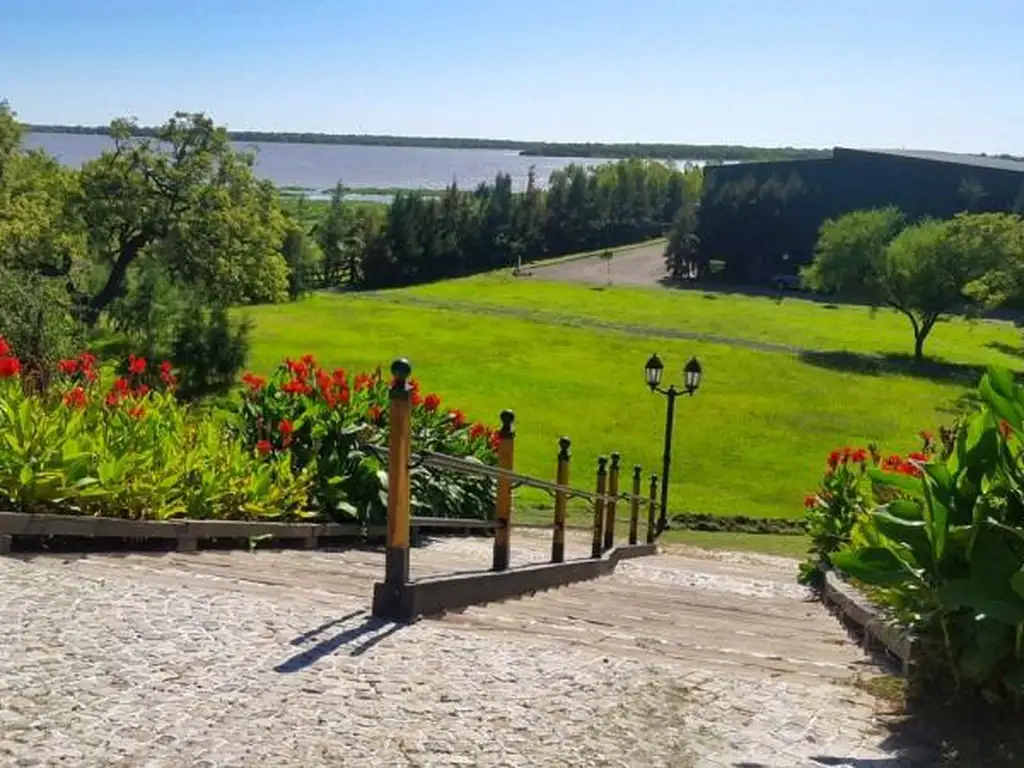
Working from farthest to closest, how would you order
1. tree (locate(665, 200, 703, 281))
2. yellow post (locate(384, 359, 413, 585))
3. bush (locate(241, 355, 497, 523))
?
1. tree (locate(665, 200, 703, 281))
2. bush (locate(241, 355, 497, 523))
3. yellow post (locate(384, 359, 413, 585))

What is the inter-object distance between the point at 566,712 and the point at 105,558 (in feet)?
9.67

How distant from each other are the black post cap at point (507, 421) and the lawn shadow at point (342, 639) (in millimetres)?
1478

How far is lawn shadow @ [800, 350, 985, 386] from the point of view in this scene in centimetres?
4566

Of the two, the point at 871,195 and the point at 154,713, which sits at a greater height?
the point at 871,195

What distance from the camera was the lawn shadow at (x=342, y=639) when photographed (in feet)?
13.3

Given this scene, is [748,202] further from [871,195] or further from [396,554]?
[396,554]

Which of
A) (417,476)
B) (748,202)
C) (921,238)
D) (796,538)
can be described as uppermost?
(748,202)

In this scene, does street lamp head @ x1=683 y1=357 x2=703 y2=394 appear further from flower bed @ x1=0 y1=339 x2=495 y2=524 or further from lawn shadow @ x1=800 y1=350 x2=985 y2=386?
lawn shadow @ x1=800 y1=350 x2=985 y2=386

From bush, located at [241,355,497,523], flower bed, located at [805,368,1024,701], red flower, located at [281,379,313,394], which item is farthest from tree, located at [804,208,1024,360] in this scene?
flower bed, located at [805,368,1024,701]

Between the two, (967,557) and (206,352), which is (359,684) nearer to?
(967,557)

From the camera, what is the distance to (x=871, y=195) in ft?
304

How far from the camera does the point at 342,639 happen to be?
4.37 metres

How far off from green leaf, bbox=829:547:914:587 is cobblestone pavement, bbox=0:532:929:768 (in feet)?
1.64

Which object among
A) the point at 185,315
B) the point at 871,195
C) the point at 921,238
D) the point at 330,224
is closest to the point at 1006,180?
the point at 871,195
